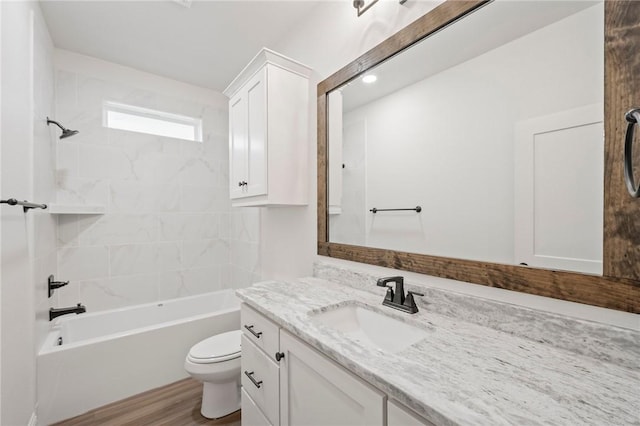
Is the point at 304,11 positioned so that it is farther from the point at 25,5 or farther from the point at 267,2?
the point at 25,5

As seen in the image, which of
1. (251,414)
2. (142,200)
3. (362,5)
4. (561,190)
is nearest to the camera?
(561,190)

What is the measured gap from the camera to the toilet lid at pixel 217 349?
1.73m

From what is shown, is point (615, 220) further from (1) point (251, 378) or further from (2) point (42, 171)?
(2) point (42, 171)

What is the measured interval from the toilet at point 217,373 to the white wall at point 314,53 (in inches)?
25.5

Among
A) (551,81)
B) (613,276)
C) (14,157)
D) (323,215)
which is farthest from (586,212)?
(14,157)

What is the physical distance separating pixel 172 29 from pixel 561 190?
99.5 inches

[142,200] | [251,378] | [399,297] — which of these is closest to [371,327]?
[399,297]

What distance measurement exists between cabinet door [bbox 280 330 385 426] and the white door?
2.23 ft

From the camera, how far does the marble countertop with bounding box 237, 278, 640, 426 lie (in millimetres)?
545

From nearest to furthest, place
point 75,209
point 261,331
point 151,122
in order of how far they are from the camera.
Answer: point 261,331 < point 75,209 < point 151,122

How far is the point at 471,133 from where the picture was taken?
Result: 41.8 inches

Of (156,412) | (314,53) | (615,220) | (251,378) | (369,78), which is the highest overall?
(314,53)

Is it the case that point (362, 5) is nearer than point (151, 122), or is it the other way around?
point (362, 5)

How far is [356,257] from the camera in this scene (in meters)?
1.52
